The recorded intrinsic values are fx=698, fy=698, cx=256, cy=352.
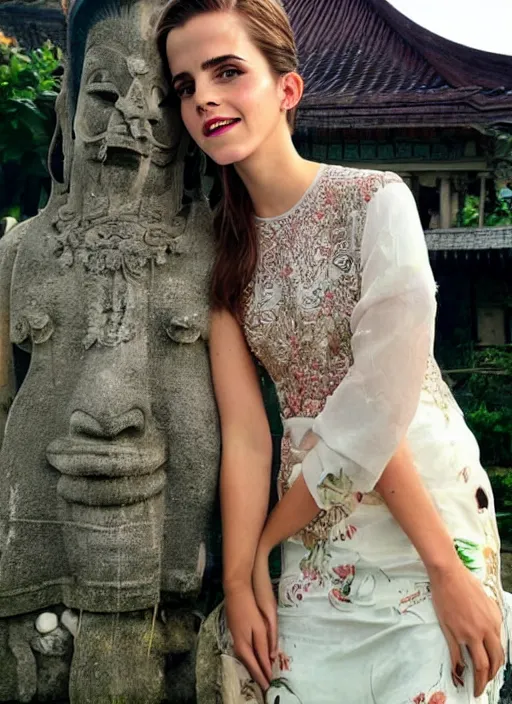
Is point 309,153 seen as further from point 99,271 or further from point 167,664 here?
point 167,664

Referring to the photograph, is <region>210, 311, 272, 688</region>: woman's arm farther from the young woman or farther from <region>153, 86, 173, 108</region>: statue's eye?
<region>153, 86, 173, 108</region>: statue's eye

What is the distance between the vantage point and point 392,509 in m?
1.39

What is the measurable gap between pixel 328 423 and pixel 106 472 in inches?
20.3

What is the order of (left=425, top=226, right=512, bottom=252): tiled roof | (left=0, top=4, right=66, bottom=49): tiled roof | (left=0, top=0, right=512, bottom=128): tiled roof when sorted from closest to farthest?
(left=0, top=4, right=66, bottom=49): tiled roof < (left=425, top=226, right=512, bottom=252): tiled roof < (left=0, top=0, right=512, bottom=128): tiled roof

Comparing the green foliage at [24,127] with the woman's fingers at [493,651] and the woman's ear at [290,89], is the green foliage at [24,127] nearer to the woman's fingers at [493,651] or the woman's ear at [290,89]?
the woman's ear at [290,89]

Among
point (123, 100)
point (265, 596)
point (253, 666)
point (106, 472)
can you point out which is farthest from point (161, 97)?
point (253, 666)

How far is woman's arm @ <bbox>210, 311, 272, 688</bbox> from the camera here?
145 centimetres

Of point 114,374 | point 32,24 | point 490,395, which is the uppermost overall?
point 32,24

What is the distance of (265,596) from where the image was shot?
58.4 inches

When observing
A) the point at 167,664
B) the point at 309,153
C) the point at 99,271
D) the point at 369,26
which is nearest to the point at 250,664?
the point at 167,664

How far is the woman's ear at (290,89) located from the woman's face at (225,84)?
0.07ft

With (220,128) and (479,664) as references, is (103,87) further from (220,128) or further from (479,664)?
(479,664)

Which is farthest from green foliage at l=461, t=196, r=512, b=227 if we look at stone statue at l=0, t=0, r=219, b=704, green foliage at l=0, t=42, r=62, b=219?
stone statue at l=0, t=0, r=219, b=704

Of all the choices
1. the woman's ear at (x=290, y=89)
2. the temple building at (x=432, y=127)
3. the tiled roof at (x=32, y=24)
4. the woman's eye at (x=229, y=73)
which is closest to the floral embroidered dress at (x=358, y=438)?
the woman's ear at (x=290, y=89)
